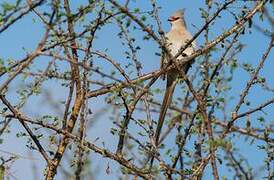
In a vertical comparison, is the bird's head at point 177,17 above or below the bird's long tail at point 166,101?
above

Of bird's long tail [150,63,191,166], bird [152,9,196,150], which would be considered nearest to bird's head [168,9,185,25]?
bird [152,9,196,150]

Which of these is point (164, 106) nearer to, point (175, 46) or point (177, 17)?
point (175, 46)

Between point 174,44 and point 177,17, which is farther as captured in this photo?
point 177,17

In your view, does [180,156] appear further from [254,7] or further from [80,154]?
[254,7]

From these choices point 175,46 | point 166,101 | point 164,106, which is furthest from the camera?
point 175,46

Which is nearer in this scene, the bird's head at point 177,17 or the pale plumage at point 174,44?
the pale plumage at point 174,44

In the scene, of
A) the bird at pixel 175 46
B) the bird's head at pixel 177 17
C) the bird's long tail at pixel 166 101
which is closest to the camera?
the bird's long tail at pixel 166 101

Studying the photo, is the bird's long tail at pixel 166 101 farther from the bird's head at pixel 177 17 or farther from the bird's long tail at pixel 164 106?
the bird's head at pixel 177 17

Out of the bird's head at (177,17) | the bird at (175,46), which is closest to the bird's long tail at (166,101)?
the bird at (175,46)

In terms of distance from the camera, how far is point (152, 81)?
5.00 meters

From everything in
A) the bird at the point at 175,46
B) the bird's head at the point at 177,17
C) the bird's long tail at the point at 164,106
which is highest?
the bird's head at the point at 177,17

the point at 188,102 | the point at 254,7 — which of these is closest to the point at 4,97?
the point at 254,7

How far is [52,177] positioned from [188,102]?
1882mm

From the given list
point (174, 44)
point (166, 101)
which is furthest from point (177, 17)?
point (166, 101)
